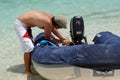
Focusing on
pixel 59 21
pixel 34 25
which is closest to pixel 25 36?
pixel 34 25

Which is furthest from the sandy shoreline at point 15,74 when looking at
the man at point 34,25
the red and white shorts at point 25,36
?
the red and white shorts at point 25,36

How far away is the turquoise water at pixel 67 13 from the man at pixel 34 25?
1.29 meters

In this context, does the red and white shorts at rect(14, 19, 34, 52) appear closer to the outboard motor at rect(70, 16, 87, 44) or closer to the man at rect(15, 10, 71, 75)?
the man at rect(15, 10, 71, 75)

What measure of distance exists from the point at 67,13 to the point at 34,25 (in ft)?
19.1

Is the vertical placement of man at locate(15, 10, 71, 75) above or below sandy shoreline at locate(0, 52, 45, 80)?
above

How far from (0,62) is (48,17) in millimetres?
1462

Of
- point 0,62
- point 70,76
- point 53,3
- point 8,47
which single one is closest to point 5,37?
point 8,47

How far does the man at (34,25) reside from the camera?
449 centimetres

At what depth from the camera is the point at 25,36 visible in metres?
4.73

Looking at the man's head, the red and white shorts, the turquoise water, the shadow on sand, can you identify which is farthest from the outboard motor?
the turquoise water

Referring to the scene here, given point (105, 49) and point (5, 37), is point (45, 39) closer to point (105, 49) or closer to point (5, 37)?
point (105, 49)

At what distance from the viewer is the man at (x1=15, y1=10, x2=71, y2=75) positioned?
4488 millimetres

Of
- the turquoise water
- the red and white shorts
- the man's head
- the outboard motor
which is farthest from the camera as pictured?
the turquoise water

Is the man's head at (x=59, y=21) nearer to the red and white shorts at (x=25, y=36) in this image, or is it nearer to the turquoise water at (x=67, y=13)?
the red and white shorts at (x=25, y=36)
